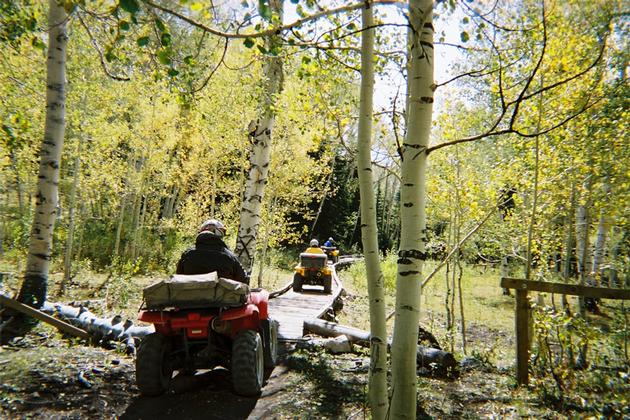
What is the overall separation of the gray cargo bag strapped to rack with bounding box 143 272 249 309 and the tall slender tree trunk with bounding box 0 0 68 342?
3460 mm

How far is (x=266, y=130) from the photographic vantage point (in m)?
7.69

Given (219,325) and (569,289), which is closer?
(219,325)

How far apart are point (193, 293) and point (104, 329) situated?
269cm

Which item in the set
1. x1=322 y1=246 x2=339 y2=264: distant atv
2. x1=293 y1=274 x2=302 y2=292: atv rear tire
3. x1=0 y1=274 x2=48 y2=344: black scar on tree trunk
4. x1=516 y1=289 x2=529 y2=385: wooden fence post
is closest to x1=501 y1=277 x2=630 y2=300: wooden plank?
x1=516 y1=289 x2=529 y2=385: wooden fence post

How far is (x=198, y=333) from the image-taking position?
3838 mm

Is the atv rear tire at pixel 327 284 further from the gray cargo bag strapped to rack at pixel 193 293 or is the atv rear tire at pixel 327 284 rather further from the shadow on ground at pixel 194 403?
the gray cargo bag strapped to rack at pixel 193 293

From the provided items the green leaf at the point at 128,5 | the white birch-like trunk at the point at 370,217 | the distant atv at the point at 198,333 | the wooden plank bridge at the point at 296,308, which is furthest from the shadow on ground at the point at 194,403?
the green leaf at the point at 128,5

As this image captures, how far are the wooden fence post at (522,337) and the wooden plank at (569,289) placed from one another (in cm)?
17

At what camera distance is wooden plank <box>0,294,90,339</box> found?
508cm

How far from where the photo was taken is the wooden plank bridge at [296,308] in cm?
765

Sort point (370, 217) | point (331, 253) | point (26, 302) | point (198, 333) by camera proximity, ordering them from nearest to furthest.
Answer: point (370, 217)
point (198, 333)
point (26, 302)
point (331, 253)

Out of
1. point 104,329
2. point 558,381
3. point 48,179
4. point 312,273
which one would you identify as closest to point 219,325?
point 104,329

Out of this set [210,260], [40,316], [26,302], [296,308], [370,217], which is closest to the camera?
[370,217]

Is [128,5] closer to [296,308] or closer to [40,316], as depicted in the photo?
[40,316]
